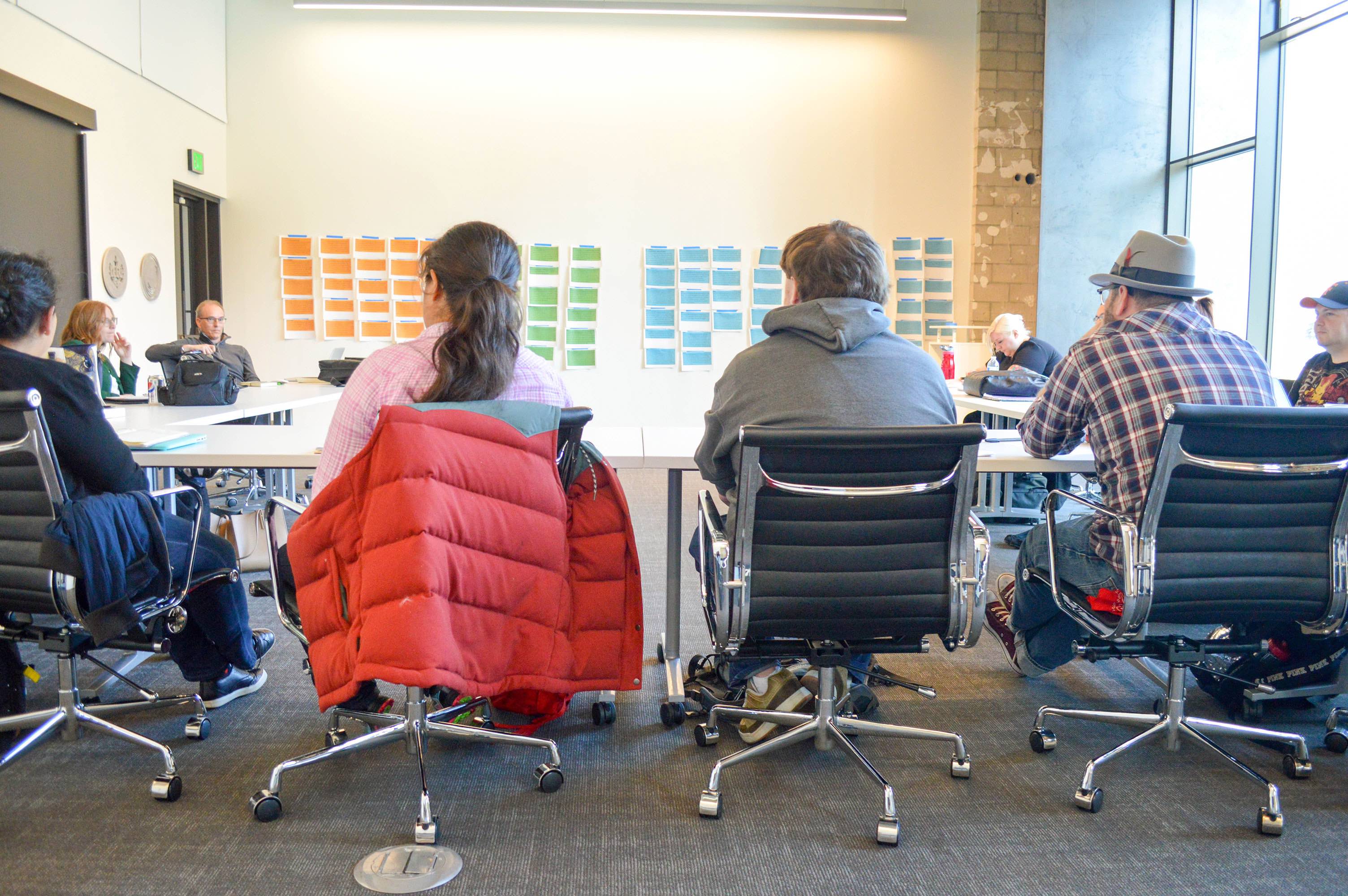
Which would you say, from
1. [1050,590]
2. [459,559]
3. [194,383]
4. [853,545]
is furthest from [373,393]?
[194,383]

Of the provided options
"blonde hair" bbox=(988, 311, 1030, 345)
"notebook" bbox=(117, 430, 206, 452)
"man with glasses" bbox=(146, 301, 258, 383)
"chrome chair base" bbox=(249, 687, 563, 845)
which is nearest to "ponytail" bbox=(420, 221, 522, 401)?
"chrome chair base" bbox=(249, 687, 563, 845)

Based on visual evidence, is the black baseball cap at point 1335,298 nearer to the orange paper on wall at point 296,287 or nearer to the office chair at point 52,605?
the office chair at point 52,605

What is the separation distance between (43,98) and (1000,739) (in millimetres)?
5449

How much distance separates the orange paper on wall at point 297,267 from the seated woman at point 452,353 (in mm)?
5908

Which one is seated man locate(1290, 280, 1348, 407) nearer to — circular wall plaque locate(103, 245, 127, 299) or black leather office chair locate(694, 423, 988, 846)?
black leather office chair locate(694, 423, 988, 846)

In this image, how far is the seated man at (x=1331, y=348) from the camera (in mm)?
2916

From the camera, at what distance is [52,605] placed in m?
1.89

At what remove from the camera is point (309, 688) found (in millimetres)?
2617

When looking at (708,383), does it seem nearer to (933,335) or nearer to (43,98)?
(933,335)

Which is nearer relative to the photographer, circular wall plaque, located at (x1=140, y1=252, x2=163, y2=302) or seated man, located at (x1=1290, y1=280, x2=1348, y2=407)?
seated man, located at (x1=1290, y1=280, x2=1348, y2=407)

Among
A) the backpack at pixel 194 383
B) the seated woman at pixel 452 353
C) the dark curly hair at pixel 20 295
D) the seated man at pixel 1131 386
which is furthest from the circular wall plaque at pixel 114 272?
the seated man at pixel 1131 386

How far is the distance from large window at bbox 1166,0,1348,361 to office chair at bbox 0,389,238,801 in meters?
5.42

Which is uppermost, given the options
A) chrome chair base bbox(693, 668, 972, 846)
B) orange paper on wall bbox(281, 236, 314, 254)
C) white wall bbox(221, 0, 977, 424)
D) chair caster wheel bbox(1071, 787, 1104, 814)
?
white wall bbox(221, 0, 977, 424)

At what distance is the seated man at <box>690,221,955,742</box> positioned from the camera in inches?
74.0
